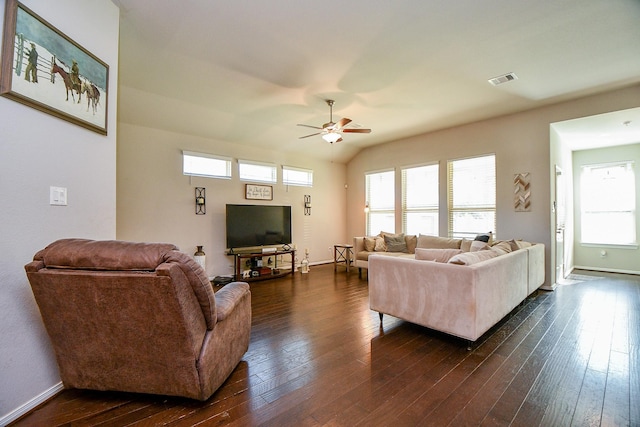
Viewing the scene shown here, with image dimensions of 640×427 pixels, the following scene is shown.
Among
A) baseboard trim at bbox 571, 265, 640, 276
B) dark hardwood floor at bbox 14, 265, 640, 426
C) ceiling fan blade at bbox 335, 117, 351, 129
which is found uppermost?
ceiling fan blade at bbox 335, 117, 351, 129

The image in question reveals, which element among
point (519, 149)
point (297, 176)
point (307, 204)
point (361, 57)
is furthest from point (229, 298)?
point (519, 149)

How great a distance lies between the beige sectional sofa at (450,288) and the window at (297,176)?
3814 mm

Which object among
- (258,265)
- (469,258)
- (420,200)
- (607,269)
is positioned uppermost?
(420,200)

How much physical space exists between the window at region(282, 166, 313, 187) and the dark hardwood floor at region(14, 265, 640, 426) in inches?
146

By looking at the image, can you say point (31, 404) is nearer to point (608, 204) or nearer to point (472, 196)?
point (472, 196)

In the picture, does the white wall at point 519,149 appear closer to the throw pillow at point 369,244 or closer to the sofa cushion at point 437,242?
the sofa cushion at point 437,242

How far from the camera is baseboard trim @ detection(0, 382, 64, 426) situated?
1.54 metres

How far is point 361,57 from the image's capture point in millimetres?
3027

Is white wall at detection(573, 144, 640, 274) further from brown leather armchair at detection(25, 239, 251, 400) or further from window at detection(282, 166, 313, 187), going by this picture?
brown leather armchair at detection(25, 239, 251, 400)

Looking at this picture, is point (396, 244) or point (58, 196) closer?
point (58, 196)

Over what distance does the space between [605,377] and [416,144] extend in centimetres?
492

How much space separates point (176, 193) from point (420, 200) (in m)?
5.00

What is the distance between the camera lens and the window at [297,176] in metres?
6.36

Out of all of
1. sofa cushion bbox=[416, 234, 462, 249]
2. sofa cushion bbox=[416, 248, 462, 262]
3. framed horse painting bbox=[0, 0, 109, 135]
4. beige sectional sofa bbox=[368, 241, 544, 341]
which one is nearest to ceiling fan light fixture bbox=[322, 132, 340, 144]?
beige sectional sofa bbox=[368, 241, 544, 341]
